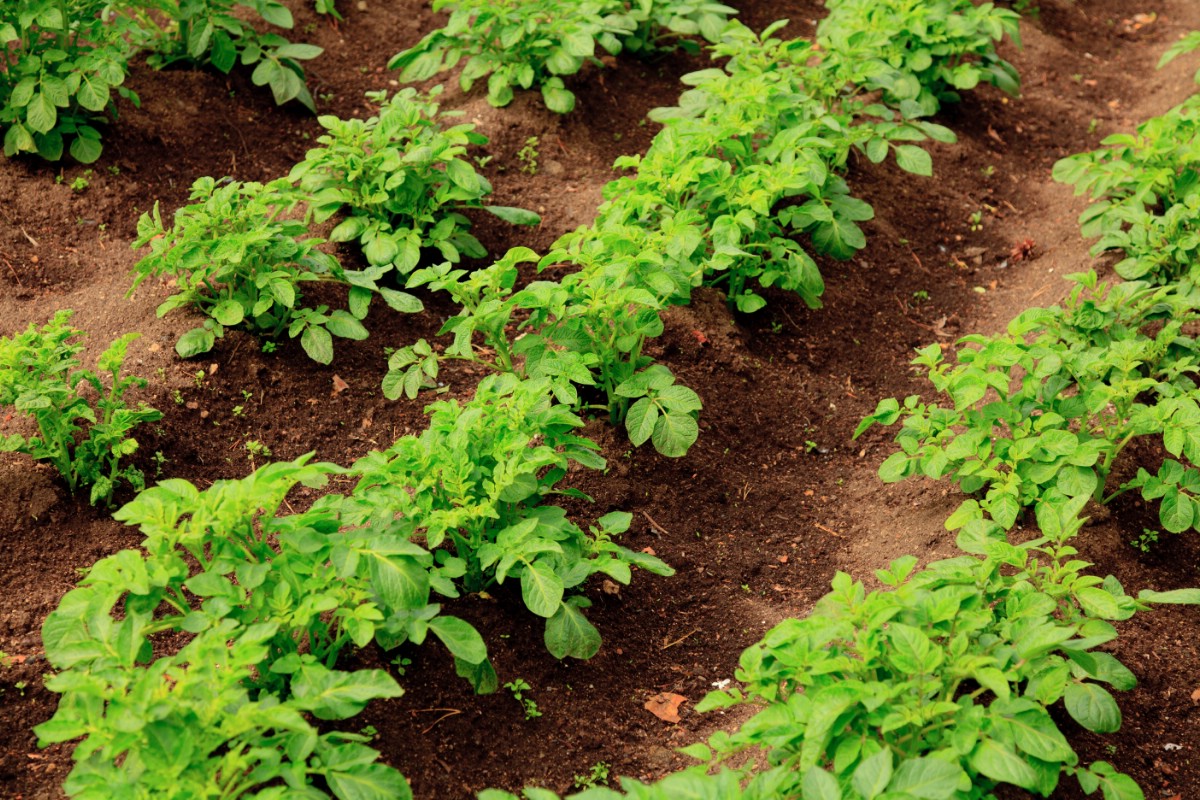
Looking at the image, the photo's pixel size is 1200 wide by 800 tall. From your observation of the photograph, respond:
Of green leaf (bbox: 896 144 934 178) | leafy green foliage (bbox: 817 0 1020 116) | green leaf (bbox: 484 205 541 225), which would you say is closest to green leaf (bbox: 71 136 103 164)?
green leaf (bbox: 484 205 541 225)

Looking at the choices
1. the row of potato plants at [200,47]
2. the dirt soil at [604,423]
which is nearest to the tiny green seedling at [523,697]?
the dirt soil at [604,423]

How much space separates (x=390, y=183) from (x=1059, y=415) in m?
2.64

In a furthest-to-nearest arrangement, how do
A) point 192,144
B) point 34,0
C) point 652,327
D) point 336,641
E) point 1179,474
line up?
point 192,144
point 34,0
point 652,327
point 1179,474
point 336,641

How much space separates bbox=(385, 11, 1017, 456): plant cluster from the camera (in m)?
3.98

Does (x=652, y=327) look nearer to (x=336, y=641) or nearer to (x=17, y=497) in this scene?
(x=336, y=641)

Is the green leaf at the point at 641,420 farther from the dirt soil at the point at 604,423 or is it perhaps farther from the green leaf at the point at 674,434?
the dirt soil at the point at 604,423

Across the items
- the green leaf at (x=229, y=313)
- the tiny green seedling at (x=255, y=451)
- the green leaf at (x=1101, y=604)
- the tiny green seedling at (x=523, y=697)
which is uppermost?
the green leaf at (x=229, y=313)

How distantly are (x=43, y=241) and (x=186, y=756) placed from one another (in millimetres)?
3194

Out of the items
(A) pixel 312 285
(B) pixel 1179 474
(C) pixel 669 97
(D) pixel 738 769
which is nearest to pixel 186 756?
(D) pixel 738 769

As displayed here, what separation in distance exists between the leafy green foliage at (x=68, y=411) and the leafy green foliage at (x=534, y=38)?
7.79 ft

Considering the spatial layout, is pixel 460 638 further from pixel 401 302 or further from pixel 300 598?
pixel 401 302

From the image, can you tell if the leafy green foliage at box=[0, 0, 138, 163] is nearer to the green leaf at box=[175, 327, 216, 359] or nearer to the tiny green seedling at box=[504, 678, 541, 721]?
the green leaf at box=[175, 327, 216, 359]

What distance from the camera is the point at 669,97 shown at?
6.23 meters

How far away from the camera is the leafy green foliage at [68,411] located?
361cm
